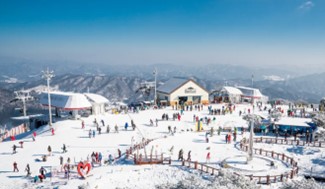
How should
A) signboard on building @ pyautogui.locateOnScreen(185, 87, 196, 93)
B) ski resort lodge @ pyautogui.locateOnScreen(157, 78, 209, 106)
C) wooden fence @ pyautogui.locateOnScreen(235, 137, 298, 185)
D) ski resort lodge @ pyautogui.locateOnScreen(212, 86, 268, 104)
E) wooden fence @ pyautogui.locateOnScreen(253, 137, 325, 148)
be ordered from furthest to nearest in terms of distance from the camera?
ski resort lodge @ pyautogui.locateOnScreen(212, 86, 268, 104) → signboard on building @ pyautogui.locateOnScreen(185, 87, 196, 93) → ski resort lodge @ pyautogui.locateOnScreen(157, 78, 209, 106) → wooden fence @ pyautogui.locateOnScreen(253, 137, 325, 148) → wooden fence @ pyautogui.locateOnScreen(235, 137, 298, 185)

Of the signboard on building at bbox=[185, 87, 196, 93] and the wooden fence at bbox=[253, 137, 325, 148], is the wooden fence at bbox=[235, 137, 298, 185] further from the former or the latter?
the signboard on building at bbox=[185, 87, 196, 93]

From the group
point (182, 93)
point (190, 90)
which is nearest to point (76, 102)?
point (182, 93)

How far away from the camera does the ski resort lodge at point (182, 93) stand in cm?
5378

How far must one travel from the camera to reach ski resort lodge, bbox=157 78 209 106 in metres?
53.8

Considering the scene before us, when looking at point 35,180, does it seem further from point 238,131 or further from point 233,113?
point 233,113

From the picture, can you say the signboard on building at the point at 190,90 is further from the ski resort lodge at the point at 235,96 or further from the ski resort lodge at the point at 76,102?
the ski resort lodge at the point at 76,102

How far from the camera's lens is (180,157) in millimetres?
26203

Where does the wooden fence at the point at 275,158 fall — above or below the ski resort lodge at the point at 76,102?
below

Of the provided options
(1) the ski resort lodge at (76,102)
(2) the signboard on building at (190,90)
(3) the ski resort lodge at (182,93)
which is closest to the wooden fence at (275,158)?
(3) the ski resort lodge at (182,93)

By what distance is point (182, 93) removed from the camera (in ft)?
178

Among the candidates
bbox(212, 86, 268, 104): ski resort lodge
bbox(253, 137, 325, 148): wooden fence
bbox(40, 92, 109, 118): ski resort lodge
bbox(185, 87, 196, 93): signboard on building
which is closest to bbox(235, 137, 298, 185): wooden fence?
bbox(253, 137, 325, 148): wooden fence

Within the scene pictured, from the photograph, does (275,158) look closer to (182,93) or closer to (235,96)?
(182,93)

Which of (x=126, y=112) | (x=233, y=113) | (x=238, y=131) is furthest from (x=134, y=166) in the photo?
(x=233, y=113)

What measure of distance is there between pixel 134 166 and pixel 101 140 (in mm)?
9171
